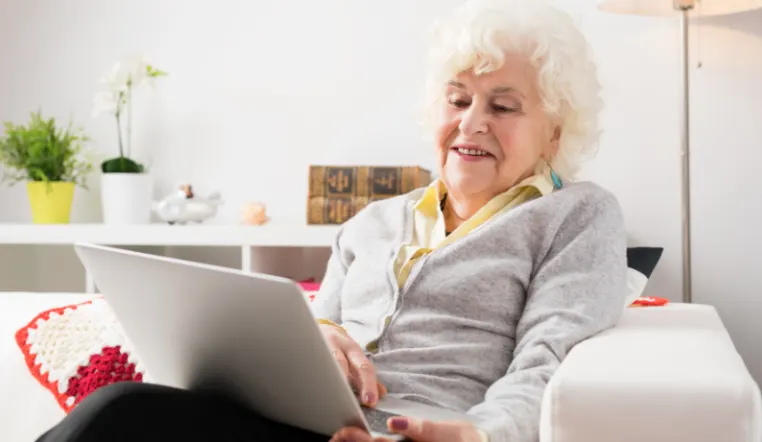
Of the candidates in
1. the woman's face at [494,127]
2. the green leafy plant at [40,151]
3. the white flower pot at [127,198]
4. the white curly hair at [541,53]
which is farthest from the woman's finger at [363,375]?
the green leafy plant at [40,151]

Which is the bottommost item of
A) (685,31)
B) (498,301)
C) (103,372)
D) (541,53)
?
(103,372)

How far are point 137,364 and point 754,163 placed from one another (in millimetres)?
1883

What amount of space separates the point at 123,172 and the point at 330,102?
0.66 m

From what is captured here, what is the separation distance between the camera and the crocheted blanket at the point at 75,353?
1.72 metres

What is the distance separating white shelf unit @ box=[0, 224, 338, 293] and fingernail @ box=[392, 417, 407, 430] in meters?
1.65

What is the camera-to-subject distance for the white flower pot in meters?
3.17

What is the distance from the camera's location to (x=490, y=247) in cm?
160

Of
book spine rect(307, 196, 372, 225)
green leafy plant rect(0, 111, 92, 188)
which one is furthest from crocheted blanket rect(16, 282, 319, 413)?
green leafy plant rect(0, 111, 92, 188)

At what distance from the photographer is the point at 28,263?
3484 mm

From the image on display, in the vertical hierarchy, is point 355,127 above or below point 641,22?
below

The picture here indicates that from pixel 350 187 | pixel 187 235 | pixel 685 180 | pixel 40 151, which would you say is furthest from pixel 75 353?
pixel 685 180

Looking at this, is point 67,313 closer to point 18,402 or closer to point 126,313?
point 18,402

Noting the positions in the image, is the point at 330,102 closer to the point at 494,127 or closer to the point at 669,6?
the point at 669,6

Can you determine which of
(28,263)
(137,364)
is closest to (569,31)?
(137,364)
